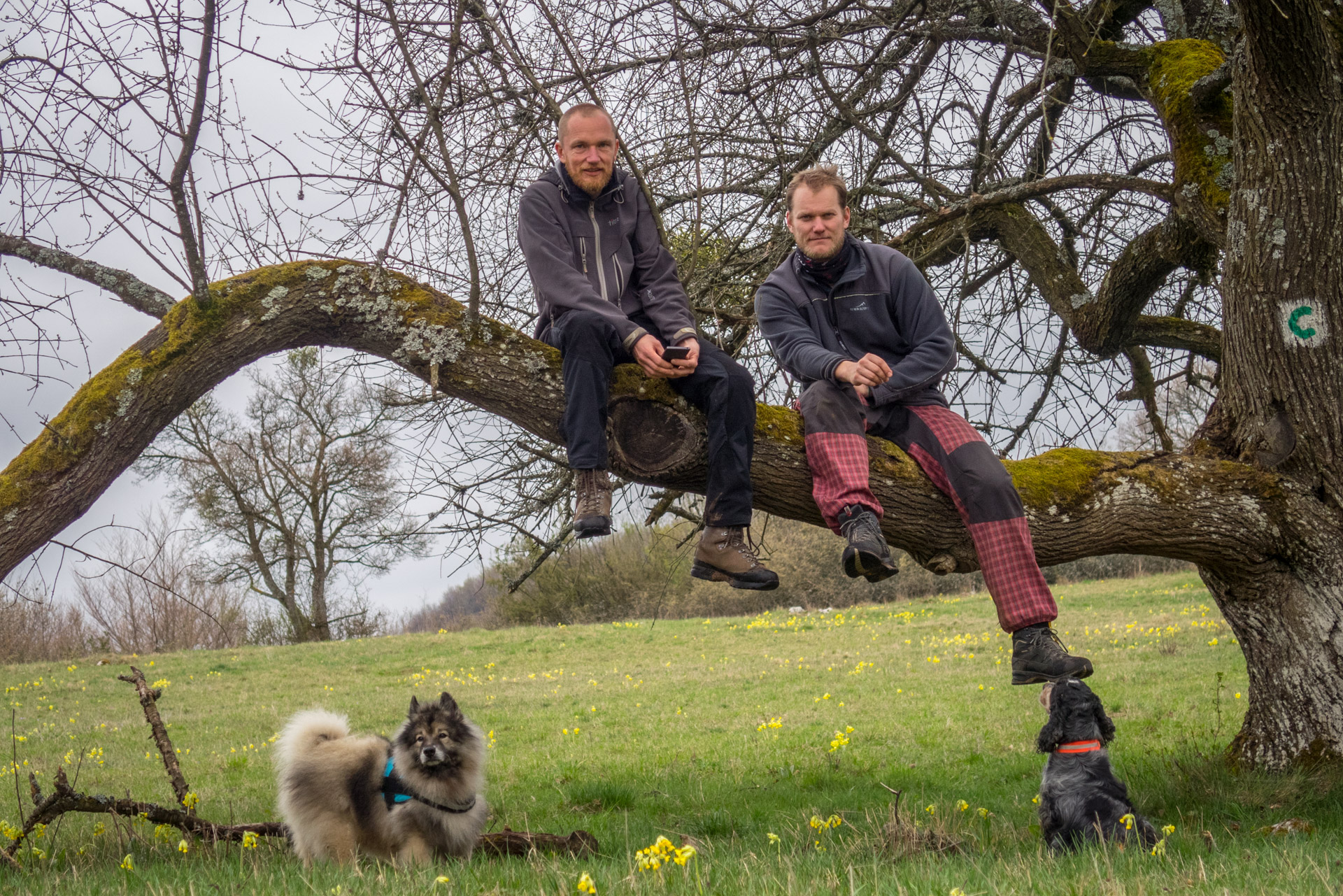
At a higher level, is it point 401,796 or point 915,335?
point 915,335

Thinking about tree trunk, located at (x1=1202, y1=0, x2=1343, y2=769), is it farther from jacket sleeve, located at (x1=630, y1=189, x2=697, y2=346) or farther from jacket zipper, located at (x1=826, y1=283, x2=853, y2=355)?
jacket sleeve, located at (x1=630, y1=189, x2=697, y2=346)

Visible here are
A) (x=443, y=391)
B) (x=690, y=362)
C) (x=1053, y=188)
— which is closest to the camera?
(x=690, y=362)

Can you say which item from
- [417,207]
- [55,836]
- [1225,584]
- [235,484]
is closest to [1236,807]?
[1225,584]

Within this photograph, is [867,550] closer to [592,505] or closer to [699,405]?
[699,405]

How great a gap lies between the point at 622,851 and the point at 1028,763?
4196 millimetres

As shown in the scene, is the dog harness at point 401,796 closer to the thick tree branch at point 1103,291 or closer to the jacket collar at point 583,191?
the jacket collar at point 583,191

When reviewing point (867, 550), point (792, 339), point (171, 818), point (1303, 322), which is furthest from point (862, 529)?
point (171, 818)

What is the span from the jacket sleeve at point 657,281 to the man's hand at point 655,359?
36 centimetres

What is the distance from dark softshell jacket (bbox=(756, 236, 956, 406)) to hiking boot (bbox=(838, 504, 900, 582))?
0.78m

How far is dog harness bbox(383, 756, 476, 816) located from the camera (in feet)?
16.0

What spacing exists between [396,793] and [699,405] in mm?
2579

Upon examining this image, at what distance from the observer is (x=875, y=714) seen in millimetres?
10711

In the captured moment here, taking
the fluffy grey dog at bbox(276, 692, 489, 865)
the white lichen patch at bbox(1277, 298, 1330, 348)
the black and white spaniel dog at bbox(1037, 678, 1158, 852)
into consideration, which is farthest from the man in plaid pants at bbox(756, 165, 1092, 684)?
the fluffy grey dog at bbox(276, 692, 489, 865)

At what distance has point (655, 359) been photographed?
4.28m
